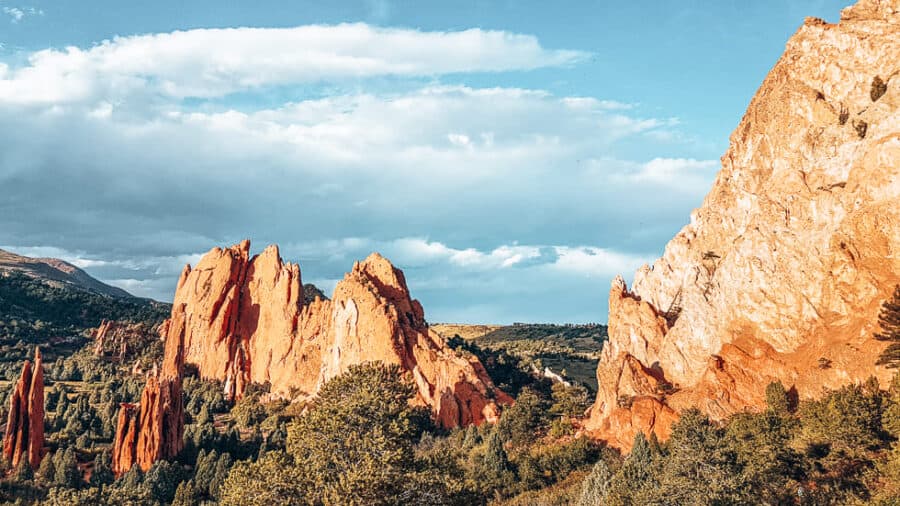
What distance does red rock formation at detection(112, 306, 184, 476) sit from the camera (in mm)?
88438

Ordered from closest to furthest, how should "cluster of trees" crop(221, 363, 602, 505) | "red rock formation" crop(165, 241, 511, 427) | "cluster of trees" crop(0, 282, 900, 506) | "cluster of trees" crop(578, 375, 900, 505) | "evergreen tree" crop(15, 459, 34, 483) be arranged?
1. "cluster of trees" crop(221, 363, 602, 505)
2. "cluster of trees" crop(0, 282, 900, 506)
3. "cluster of trees" crop(578, 375, 900, 505)
4. "evergreen tree" crop(15, 459, 34, 483)
5. "red rock formation" crop(165, 241, 511, 427)

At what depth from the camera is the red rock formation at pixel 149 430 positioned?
8844 centimetres

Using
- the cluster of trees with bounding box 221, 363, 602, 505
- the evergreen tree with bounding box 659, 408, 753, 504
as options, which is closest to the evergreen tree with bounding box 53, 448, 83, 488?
the cluster of trees with bounding box 221, 363, 602, 505

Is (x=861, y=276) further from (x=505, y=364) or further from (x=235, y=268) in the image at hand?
(x=235, y=268)

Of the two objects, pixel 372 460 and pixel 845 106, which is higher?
pixel 845 106

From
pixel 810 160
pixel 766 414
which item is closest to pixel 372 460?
pixel 766 414

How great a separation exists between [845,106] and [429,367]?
232 ft

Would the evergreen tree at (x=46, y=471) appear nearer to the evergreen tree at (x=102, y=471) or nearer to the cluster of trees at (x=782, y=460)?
the evergreen tree at (x=102, y=471)

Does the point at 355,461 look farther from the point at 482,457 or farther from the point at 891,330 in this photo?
the point at 482,457

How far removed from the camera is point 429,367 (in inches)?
4552

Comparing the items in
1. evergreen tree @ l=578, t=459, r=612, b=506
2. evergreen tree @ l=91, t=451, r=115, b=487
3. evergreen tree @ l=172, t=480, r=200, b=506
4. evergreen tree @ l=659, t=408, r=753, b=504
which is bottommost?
evergreen tree @ l=172, t=480, r=200, b=506

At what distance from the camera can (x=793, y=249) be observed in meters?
68.2

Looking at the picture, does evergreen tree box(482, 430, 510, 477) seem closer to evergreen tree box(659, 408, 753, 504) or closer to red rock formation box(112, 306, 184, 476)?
evergreen tree box(659, 408, 753, 504)

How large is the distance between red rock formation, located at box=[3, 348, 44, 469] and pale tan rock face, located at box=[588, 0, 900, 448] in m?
69.2
